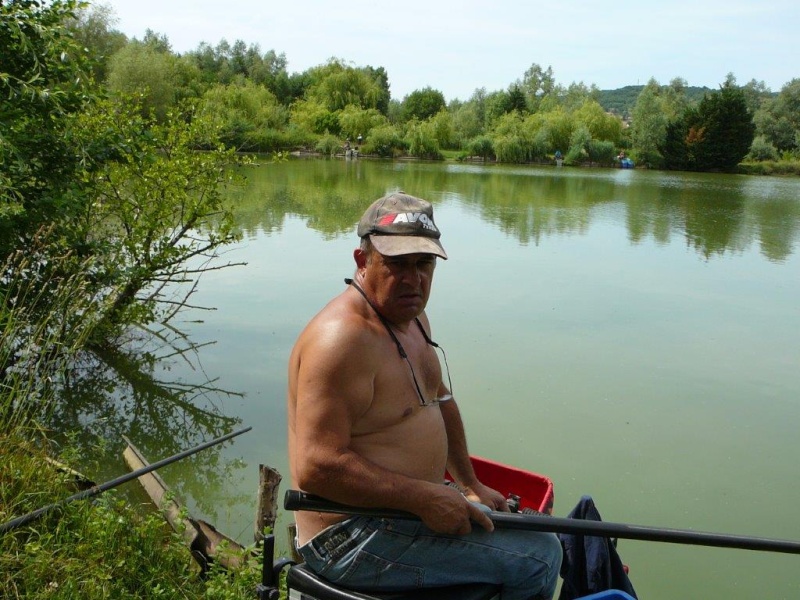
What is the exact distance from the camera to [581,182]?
3161cm

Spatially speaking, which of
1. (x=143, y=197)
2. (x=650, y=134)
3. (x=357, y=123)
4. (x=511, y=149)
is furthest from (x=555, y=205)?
(x=650, y=134)

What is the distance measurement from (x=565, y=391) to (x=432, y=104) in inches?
2758

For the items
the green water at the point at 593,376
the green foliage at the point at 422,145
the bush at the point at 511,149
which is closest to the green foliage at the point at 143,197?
the green water at the point at 593,376

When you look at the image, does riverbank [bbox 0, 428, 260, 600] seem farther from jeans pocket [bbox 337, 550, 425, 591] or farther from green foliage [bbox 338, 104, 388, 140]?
green foliage [bbox 338, 104, 388, 140]

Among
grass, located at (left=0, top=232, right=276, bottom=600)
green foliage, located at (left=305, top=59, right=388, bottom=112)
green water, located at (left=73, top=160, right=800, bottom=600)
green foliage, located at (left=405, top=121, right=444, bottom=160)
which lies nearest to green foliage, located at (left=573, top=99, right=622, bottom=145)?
green foliage, located at (left=405, top=121, right=444, bottom=160)

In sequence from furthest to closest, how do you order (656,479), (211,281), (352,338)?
(211,281), (656,479), (352,338)

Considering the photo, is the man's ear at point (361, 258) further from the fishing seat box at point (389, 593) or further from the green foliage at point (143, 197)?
the green foliage at point (143, 197)

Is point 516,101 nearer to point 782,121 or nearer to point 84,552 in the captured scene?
point 782,121

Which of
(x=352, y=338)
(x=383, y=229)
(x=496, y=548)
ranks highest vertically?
(x=383, y=229)

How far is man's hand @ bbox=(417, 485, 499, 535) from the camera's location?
6.24 ft

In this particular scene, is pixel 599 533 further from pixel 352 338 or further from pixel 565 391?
pixel 565 391

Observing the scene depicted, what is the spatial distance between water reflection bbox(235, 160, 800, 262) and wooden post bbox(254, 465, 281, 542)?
32.8ft

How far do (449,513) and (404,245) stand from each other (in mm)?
705

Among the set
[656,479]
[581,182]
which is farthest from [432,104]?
[656,479]
